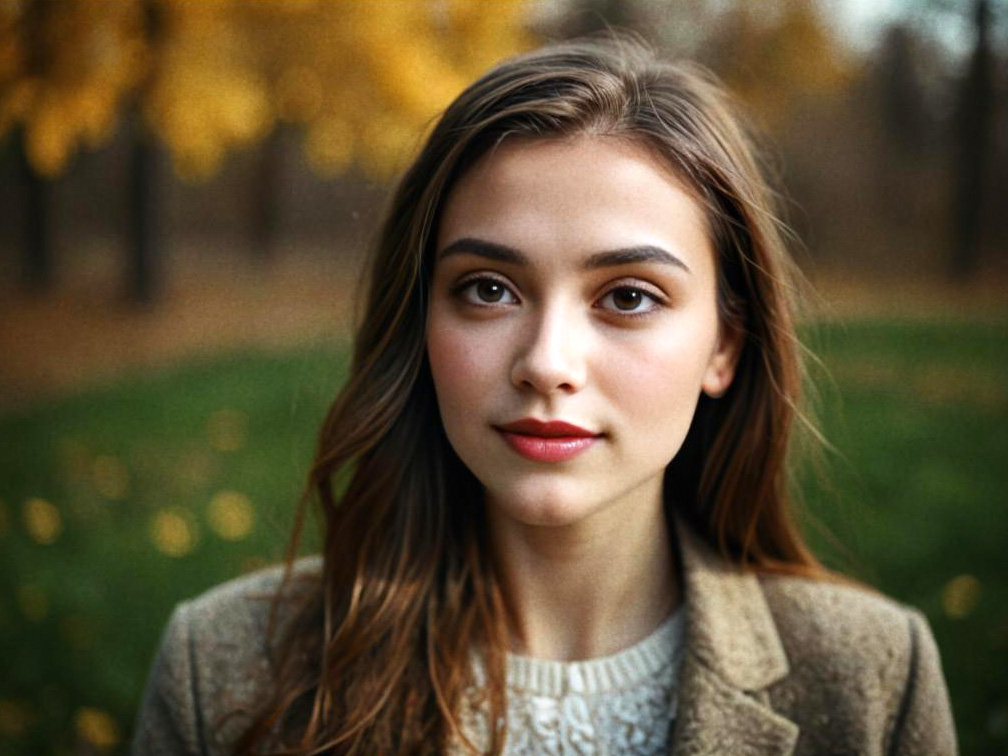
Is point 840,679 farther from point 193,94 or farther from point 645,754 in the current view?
point 193,94

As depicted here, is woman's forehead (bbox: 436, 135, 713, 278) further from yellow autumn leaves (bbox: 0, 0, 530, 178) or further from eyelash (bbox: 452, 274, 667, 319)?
yellow autumn leaves (bbox: 0, 0, 530, 178)

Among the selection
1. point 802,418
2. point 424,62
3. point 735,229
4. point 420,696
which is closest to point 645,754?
point 420,696

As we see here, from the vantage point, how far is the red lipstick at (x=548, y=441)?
64.2 inches

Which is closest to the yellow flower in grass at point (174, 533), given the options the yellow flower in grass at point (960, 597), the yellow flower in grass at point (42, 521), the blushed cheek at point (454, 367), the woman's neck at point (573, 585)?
the yellow flower in grass at point (42, 521)

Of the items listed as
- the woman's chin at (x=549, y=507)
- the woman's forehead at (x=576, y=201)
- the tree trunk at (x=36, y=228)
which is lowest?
the woman's chin at (x=549, y=507)

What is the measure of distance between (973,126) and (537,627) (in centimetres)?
1231

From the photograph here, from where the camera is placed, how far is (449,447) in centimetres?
208

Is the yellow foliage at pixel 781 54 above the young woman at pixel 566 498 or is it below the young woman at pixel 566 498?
above

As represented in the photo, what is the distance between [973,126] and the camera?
11.8 m

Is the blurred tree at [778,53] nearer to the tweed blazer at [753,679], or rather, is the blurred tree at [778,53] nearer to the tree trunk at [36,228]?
the tree trunk at [36,228]

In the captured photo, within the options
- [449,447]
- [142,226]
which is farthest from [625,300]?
[142,226]

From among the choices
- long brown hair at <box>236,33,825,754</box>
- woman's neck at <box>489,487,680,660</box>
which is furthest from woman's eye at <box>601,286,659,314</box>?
woman's neck at <box>489,487,680,660</box>

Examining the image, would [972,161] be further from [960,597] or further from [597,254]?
[597,254]

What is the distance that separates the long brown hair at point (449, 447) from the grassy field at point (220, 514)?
0.22 metres
